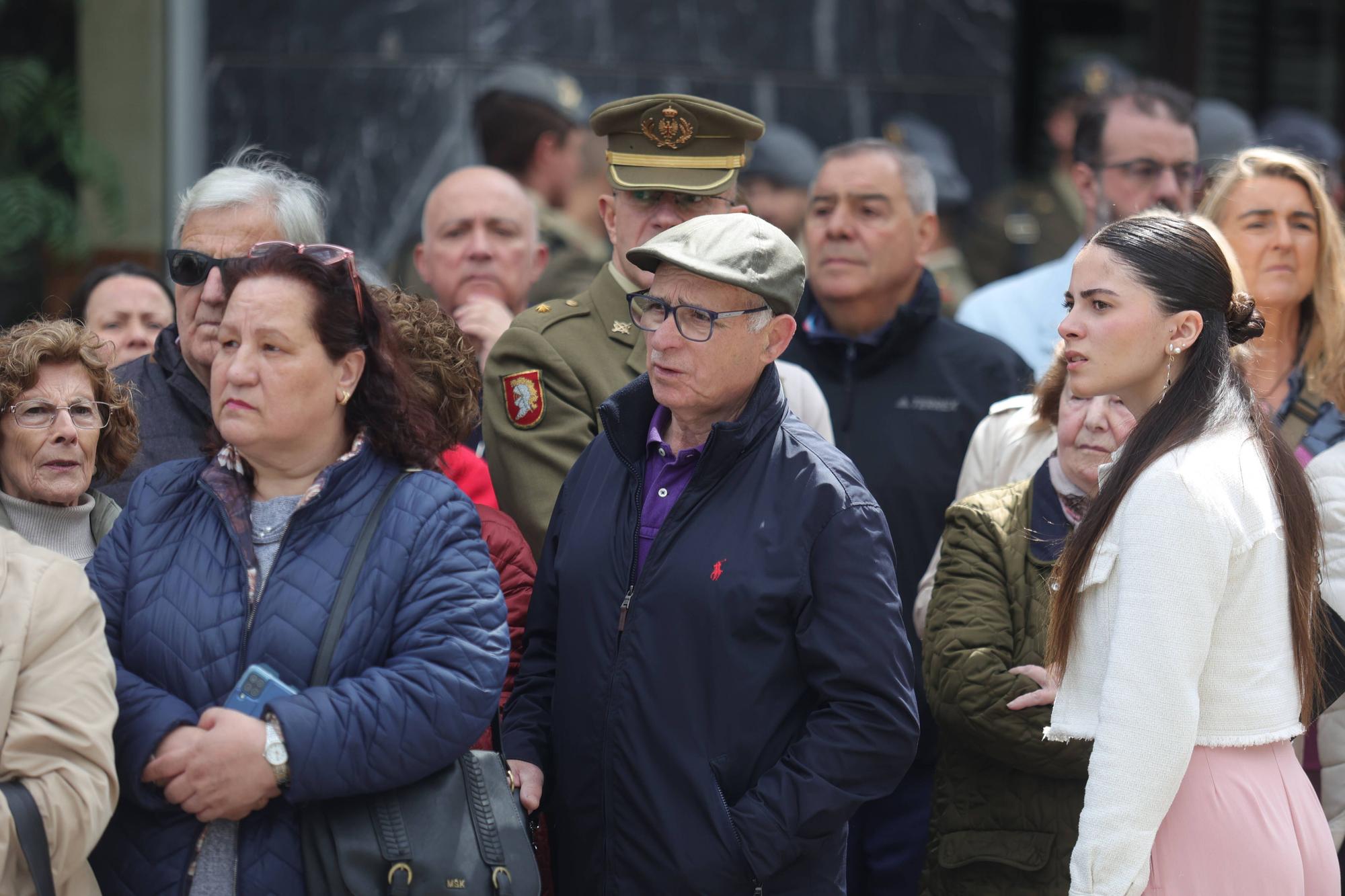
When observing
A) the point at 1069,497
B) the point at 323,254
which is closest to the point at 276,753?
the point at 323,254

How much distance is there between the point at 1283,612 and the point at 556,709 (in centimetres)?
146

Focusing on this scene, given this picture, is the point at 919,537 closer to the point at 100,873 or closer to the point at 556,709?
the point at 556,709

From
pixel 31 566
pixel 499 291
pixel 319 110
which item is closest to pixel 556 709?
pixel 31 566

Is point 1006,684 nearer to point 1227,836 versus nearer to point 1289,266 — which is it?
point 1227,836

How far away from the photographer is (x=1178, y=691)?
2.88m

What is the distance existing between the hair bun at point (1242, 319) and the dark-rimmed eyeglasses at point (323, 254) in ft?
5.70

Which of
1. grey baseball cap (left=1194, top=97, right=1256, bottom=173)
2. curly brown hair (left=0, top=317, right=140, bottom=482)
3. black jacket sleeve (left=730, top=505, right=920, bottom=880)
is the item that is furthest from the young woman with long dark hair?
grey baseball cap (left=1194, top=97, right=1256, bottom=173)

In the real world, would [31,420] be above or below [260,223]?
below

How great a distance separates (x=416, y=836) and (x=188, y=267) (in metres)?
1.50

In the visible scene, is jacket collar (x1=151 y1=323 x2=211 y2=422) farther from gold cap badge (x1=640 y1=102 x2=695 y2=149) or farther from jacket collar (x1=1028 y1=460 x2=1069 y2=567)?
jacket collar (x1=1028 y1=460 x2=1069 y2=567)

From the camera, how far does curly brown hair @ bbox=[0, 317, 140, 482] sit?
11.3ft

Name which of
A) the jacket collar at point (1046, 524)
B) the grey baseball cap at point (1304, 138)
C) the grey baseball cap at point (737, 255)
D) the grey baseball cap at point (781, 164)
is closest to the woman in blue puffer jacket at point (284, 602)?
the grey baseball cap at point (737, 255)

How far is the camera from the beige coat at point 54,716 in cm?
277

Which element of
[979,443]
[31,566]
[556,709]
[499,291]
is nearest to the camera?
[31,566]
